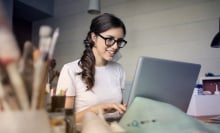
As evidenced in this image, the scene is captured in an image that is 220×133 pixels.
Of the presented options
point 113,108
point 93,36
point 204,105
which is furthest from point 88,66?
point 204,105

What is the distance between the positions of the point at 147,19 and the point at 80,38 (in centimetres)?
99

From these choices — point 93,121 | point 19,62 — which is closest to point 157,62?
point 93,121

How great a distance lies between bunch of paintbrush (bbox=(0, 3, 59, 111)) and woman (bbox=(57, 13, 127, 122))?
97 cm

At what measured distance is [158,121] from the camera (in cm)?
54

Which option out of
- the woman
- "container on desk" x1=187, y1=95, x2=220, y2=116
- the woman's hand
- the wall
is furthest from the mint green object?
the wall

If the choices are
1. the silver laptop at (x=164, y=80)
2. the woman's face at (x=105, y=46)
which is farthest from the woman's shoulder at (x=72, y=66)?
the silver laptop at (x=164, y=80)

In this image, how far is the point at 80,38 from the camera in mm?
3162

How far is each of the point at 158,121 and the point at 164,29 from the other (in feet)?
7.31

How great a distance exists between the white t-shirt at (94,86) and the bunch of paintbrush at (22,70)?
95 cm

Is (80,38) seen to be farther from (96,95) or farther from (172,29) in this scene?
(96,95)

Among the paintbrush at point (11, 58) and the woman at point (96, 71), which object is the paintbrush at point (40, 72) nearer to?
the paintbrush at point (11, 58)

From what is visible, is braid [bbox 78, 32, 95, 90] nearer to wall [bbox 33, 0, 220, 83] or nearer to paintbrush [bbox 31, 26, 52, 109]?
paintbrush [bbox 31, 26, 52, 109]

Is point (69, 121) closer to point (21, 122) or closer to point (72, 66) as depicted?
point (21, 122)

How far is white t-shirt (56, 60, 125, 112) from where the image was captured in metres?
1.33
